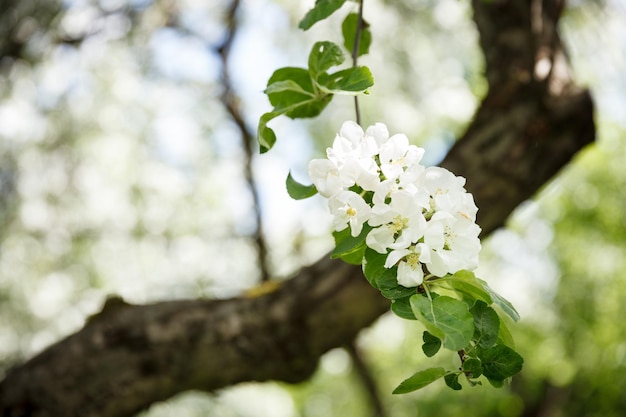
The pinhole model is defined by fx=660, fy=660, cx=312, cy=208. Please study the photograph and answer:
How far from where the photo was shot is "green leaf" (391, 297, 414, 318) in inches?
25.8

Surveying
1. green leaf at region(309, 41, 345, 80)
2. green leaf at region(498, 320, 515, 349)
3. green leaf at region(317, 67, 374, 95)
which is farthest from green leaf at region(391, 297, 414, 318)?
green leaf at region(309, 41, 345, 80)

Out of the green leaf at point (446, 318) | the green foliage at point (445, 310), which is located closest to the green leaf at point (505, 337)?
the green foliage at point (445, 310)

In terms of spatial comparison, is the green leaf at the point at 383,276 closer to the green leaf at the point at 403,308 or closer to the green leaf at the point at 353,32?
the green leaf at the point at 403,308

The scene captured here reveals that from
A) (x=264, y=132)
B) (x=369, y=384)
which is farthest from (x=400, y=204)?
(x=369, y=384)

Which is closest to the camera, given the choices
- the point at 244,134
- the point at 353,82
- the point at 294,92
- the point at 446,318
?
the point at 446,318

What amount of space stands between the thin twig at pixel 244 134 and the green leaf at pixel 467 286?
2841 millimetres

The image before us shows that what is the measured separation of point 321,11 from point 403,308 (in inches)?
18.0

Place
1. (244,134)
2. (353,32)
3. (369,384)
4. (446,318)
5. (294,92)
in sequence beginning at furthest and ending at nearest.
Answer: (369,384)
(244,134)
(353,32)
(294,92)
(446,318)

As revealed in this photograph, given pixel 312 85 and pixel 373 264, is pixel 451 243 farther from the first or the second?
pixel 312 85

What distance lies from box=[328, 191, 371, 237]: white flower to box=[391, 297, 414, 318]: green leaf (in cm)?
8

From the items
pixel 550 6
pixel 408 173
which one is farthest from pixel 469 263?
pixel 550 6

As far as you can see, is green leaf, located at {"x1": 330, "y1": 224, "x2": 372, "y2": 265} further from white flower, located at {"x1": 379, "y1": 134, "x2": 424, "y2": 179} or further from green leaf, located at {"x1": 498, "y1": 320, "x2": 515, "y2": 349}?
green leaf, located at {"x1": 498, "y1": 320, "x2": 515, "y2": 349}

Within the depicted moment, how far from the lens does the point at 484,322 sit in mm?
667

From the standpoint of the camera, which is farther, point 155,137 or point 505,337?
point 155,137
